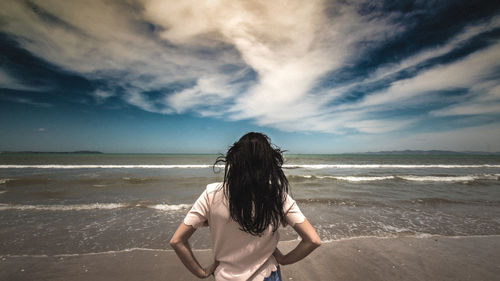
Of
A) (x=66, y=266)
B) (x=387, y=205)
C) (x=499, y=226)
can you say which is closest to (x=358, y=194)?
(x=387, y=205)

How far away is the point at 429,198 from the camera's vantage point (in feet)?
26.9

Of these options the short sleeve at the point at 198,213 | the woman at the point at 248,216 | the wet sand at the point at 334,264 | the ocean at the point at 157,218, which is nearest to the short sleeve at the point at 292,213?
the woman at the point at 248,216

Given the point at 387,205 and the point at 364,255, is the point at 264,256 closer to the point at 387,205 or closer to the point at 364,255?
the point at 364,255

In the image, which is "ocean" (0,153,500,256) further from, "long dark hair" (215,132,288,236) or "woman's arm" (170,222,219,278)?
"long dark hair" (215,132,288,236)

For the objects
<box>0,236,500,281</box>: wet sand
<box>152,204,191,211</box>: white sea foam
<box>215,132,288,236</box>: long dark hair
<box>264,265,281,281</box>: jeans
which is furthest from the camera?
<box>152,204,191,211</box>: white sea foam

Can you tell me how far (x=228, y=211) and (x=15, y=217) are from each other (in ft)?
25.8

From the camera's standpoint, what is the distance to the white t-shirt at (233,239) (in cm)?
146

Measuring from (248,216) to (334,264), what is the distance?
310 centimetres

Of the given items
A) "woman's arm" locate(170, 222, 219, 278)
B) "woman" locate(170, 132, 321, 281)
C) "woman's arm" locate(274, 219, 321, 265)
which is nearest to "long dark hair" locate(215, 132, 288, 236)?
"woman" locate(170, 132, 321, 281)

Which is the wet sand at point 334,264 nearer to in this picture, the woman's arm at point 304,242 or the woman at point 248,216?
the woman's arm at point 304,242

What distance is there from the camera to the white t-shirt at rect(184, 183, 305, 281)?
1463 millimetres

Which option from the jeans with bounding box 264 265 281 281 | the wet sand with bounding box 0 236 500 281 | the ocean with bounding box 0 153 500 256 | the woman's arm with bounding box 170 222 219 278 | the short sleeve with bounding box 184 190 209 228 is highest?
the short sleeve with bounding box 184 190 209 228

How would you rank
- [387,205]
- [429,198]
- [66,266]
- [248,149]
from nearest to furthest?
[248,149]
[66,266]
[387,205]
[429,198]

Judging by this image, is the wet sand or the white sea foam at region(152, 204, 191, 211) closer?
the wet sand
